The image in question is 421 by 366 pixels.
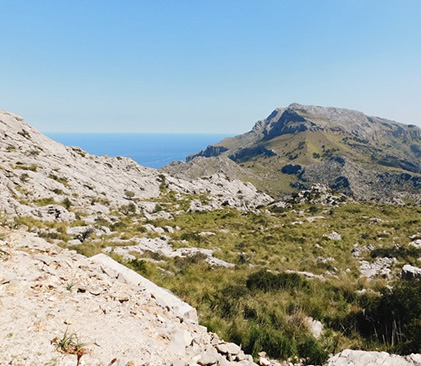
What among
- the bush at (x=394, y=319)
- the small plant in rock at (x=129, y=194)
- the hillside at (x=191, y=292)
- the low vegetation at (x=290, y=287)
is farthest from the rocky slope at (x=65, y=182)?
the bush at (x=394, y=319)

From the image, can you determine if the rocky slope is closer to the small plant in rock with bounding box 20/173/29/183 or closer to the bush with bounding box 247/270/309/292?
the small plant in rock with bounding box 20/173/29/183

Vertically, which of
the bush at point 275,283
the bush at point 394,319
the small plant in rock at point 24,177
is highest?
the small plant in rock at point 24,177

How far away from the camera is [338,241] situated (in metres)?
26.7

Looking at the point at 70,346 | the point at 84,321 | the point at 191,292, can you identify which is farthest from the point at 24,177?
the point at 70,346

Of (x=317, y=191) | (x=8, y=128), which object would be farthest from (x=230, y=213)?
Result: (x=8, y=128)

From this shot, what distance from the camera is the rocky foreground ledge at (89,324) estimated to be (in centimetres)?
421

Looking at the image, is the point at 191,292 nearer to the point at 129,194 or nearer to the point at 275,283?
the point at 275,283

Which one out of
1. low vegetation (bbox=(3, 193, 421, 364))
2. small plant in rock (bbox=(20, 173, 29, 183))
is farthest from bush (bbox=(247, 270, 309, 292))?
small plant in rock (bbox=(20, 173, 29, 183))

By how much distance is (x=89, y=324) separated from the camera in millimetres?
5094

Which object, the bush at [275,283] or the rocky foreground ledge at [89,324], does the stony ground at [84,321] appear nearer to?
the rocky foreground ledge at [89,324]

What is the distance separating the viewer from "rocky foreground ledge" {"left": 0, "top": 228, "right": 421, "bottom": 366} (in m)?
4.21

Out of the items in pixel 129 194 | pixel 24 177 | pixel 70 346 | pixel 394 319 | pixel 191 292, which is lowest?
pixel 129 194

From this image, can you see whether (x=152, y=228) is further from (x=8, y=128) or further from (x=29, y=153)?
(x=8, y=128)

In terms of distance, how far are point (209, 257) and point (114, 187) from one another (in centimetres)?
3291
